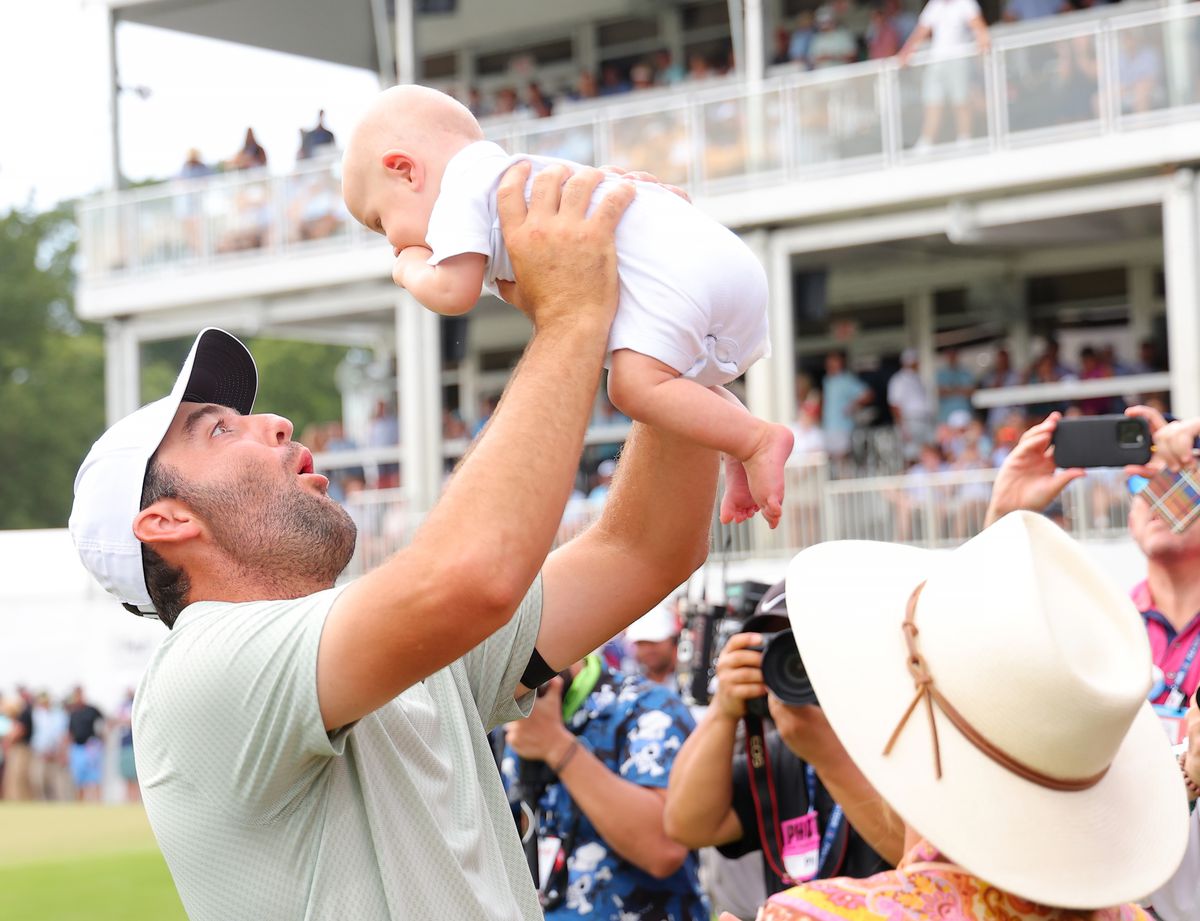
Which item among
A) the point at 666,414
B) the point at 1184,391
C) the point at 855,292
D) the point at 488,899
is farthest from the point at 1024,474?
the point at 855,292

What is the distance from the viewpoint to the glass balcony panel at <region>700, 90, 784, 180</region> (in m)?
18.0

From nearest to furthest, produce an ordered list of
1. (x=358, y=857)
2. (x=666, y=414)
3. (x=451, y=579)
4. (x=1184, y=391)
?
(x=451, y=579), (x=358, y=857), (x=666, y=414), (x=1184, y=391)

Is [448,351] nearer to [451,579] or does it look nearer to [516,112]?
[516,112]

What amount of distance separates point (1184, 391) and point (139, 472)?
47.2 feet

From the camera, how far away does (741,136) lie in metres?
18.2

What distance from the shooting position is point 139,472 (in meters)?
2.77

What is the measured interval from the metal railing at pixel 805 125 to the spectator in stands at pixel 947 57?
A: 2 centimetres

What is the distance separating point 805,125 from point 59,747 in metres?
13.2

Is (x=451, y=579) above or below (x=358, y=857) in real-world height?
above

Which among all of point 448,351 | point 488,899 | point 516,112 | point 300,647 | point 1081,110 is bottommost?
point 488,899

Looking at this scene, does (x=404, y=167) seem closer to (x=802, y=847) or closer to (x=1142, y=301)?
(x=802, y=847)

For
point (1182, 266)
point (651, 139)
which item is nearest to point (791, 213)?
point (651, 139)

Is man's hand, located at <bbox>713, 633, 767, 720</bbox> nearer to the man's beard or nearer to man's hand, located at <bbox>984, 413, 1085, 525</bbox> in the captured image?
man's hand, located at <bbox>984, 413, 1085, 525</bbox>

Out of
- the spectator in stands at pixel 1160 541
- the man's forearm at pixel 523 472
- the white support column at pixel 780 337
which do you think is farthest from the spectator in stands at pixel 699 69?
the man's forearm at pixel 523 472
